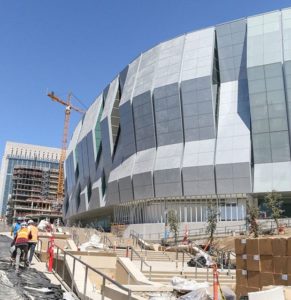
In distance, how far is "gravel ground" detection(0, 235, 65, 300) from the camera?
8.81 metres

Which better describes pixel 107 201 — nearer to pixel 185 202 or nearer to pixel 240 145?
pixel 185 202

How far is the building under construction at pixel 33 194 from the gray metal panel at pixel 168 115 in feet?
323

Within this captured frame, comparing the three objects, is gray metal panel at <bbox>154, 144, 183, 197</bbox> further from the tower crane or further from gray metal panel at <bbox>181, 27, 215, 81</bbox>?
the tower crane

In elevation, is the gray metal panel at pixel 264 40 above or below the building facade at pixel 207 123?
above

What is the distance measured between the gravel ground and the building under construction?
129361 millimetres

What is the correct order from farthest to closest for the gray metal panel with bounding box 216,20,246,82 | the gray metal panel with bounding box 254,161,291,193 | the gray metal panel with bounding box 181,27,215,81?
the gray metal panel with bounding box 216,20,246,82 < the gray metal panel with bounding box 181,27,215,81 < the gray metal panel with bounding box 254,161,291,193

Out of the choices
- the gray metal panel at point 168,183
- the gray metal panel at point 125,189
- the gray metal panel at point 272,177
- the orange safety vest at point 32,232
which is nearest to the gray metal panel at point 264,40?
the gray metal panel at point 272,177

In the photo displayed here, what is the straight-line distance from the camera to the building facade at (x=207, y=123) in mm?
41750

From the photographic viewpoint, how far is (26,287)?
386 inches

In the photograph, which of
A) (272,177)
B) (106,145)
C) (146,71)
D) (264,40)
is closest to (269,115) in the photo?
(272,177)

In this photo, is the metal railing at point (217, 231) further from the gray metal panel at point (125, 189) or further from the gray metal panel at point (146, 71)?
the gray metal panel at point (146, 71)

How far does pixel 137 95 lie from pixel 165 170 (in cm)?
1123

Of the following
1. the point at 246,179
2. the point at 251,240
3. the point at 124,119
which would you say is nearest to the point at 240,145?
the point at 246,179

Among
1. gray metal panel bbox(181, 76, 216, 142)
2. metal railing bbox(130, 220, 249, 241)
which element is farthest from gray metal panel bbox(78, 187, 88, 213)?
gray metal panel bbox(181, 76, 216, 142)
